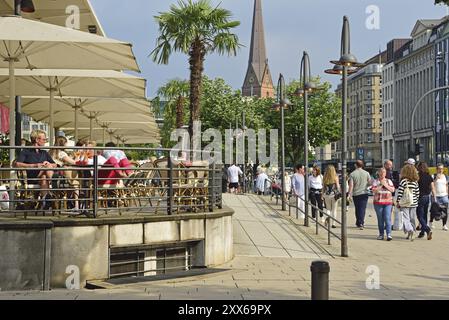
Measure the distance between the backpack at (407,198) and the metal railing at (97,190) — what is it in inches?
261

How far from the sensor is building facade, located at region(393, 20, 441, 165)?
10769 cm

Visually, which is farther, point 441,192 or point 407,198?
point 441,192

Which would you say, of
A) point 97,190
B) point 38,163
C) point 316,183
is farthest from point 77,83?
point 316,183

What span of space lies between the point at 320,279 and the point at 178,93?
150 ft

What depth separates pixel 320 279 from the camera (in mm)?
7074

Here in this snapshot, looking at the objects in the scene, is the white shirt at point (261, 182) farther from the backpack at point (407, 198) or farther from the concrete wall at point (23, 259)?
the concrete wall at point (23, 259)

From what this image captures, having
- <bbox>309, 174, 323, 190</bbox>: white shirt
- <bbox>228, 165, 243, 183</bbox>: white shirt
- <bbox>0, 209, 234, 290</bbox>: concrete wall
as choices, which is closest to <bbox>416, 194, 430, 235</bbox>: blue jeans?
<bbox>309, 174, 323, 190</bbox>: white shirt

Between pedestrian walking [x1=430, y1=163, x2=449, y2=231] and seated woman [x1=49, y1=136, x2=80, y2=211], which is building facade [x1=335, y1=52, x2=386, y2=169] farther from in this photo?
seated woman [x1=49, y1=136, x2=80, y2=211]

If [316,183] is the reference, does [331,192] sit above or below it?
below

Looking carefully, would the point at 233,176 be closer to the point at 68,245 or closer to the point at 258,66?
the point at 68,245

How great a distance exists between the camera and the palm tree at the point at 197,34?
28.9m

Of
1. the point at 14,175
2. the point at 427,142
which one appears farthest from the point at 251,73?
the point at 14,175

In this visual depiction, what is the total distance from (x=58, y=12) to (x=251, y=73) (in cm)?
14274

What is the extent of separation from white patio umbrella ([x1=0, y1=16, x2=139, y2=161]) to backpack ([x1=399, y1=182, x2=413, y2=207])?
8709 millimetres
